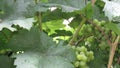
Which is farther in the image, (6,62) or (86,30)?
(86,30)

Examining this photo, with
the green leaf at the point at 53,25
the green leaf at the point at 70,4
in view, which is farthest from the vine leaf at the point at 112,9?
the green leaf at the point at 53,25

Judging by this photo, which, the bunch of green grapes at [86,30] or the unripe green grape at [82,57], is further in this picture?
the bunch of green grapes at [86,30]

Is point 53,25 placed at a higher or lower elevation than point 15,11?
lower

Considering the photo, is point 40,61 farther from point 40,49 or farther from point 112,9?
point 112,9

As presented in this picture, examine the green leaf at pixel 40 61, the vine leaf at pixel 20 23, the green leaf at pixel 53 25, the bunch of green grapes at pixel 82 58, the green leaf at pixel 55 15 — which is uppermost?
the vine leaf at pixel 20 23

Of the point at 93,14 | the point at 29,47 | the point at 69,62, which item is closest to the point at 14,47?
the point at 29,47

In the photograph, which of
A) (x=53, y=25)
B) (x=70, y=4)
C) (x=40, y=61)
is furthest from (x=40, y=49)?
(x=53, y=25)

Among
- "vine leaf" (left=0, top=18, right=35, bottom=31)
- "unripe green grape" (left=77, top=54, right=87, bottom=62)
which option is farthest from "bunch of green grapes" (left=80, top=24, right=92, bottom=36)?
"vine leaf" (left=0, top=18, right=35, bottom=31)

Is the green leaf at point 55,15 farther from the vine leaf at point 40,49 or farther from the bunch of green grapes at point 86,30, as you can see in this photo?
the vine leaf at point 40,49
